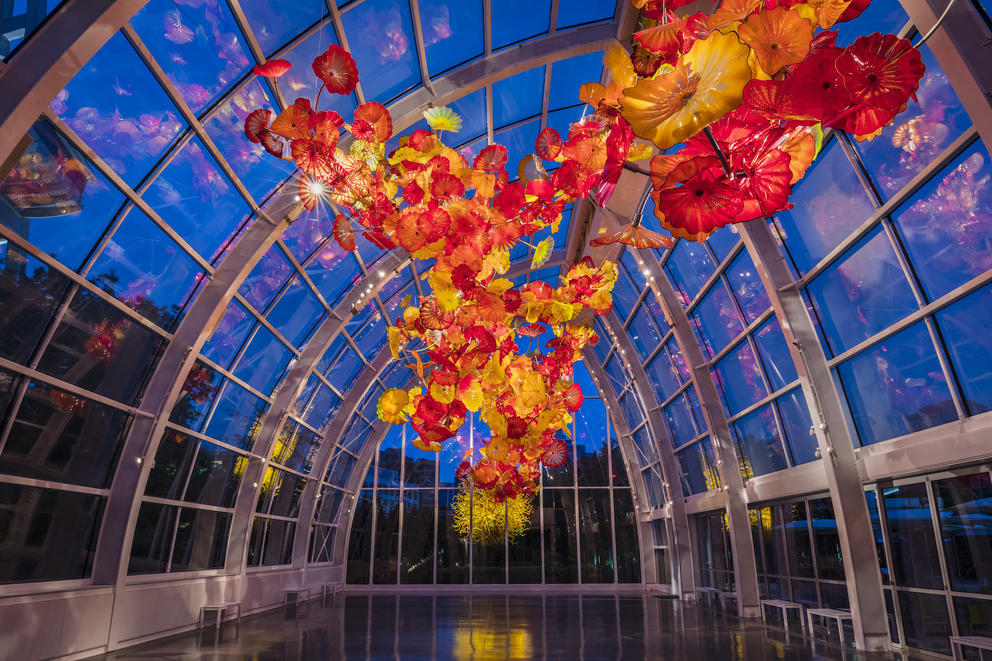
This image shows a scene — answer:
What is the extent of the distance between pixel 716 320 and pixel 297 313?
8.95m

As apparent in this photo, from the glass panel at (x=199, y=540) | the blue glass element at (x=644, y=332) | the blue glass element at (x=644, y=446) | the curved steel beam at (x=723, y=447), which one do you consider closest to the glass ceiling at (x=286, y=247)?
the curved steel beam at (x=723, y=447)

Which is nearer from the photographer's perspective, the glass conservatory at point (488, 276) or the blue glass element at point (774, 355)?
the glass conservatory at point (488, 276)

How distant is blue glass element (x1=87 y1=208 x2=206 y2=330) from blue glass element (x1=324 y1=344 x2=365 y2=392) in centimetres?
706

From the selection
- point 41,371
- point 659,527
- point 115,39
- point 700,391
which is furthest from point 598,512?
point 115,39

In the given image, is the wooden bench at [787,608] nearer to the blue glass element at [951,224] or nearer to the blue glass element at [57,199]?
the blue glass element at [951,224]

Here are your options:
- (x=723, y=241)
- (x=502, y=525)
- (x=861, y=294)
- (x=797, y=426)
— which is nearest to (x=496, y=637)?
(x=797, y=426)

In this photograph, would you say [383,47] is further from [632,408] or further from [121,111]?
[632,408]

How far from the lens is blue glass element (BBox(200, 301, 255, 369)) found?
11.2m

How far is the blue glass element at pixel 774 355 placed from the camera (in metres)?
10.8

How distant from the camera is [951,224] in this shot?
21.5 feet

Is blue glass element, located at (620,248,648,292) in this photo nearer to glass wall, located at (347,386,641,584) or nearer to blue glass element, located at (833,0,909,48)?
blue glass element, located at (833,0,909,48)

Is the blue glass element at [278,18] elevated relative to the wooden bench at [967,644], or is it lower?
elevated

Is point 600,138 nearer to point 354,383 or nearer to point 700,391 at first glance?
point 700,391

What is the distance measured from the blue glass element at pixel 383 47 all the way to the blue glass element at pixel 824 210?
5859 millimetres
